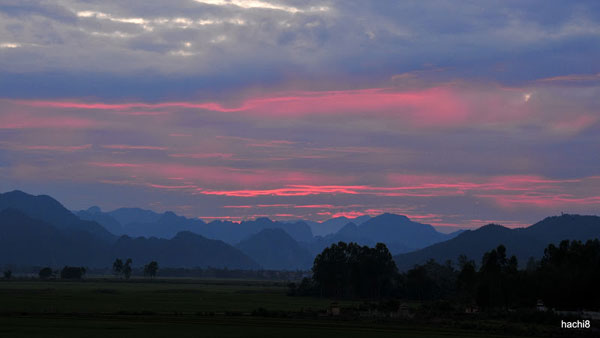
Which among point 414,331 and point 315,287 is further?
point 315,287

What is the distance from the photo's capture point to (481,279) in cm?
11256

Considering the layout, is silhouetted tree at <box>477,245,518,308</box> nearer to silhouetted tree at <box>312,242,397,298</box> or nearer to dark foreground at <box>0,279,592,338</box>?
dark foreground at <box>0,279,592,338</box>

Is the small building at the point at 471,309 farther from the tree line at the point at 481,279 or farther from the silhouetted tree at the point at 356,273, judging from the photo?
the silhouetted tree at the point at 356,273

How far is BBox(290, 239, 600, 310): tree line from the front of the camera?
99500 mm

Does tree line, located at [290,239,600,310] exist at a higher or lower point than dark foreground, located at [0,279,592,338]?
higher

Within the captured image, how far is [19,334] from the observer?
173ft

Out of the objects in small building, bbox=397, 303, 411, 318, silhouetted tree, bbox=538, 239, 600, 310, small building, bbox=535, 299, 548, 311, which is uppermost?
silhouetted tree, bbox=538, 239, 600, 310

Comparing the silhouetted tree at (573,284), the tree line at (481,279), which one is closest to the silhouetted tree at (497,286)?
the tree line at (481,279)

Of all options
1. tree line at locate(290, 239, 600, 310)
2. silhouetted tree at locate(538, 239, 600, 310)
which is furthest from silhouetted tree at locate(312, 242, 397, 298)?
silhouetted tree at locate(538, 239, 600, 310)

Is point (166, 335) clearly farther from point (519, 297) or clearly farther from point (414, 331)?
point (519, 297)

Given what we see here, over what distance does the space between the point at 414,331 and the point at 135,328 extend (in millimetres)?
29483

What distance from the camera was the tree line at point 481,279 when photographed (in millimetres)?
99500

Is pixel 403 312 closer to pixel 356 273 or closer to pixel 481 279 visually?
pixel 481 279

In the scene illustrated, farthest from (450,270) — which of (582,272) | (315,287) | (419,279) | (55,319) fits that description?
(55,319)
